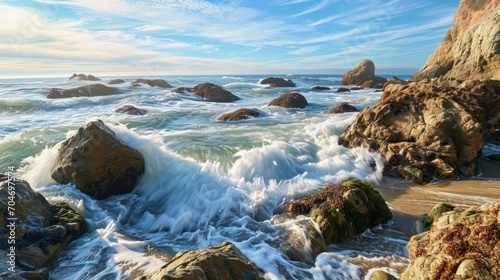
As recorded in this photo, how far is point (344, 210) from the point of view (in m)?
5.30

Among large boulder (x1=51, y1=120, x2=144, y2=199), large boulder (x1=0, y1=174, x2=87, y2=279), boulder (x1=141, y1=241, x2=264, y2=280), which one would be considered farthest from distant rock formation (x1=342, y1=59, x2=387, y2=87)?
boulder (x1=141, y1=241, x2=264, y2=280)

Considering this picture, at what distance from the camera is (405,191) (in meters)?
7.08

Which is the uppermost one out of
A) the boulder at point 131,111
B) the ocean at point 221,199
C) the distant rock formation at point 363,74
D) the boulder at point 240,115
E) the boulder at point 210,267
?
the distant rock formation at point 363,74

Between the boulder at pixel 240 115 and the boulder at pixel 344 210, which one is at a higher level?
the boulder at pixel 240 115

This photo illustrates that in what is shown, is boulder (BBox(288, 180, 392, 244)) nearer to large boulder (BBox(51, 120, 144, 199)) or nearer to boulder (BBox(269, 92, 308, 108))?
large boulder (BBox(51, 120, 144, 199))

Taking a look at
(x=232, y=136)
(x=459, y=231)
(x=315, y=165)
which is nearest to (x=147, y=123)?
(x=232, y=136)

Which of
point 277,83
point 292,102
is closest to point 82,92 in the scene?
point 292,102

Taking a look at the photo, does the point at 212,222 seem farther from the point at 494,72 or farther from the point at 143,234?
the point at 494,72

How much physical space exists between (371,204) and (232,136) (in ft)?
24.1

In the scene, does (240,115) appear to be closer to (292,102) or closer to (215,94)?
(292,102)

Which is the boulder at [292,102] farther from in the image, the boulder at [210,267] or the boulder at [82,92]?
the boulder at [82,92]

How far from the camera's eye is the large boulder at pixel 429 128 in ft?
25.9

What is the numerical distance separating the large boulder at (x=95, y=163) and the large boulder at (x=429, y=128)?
7276 millimetres

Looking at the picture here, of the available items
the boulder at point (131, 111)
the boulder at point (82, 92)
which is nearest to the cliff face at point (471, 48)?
the boulder at point (131, 111)
